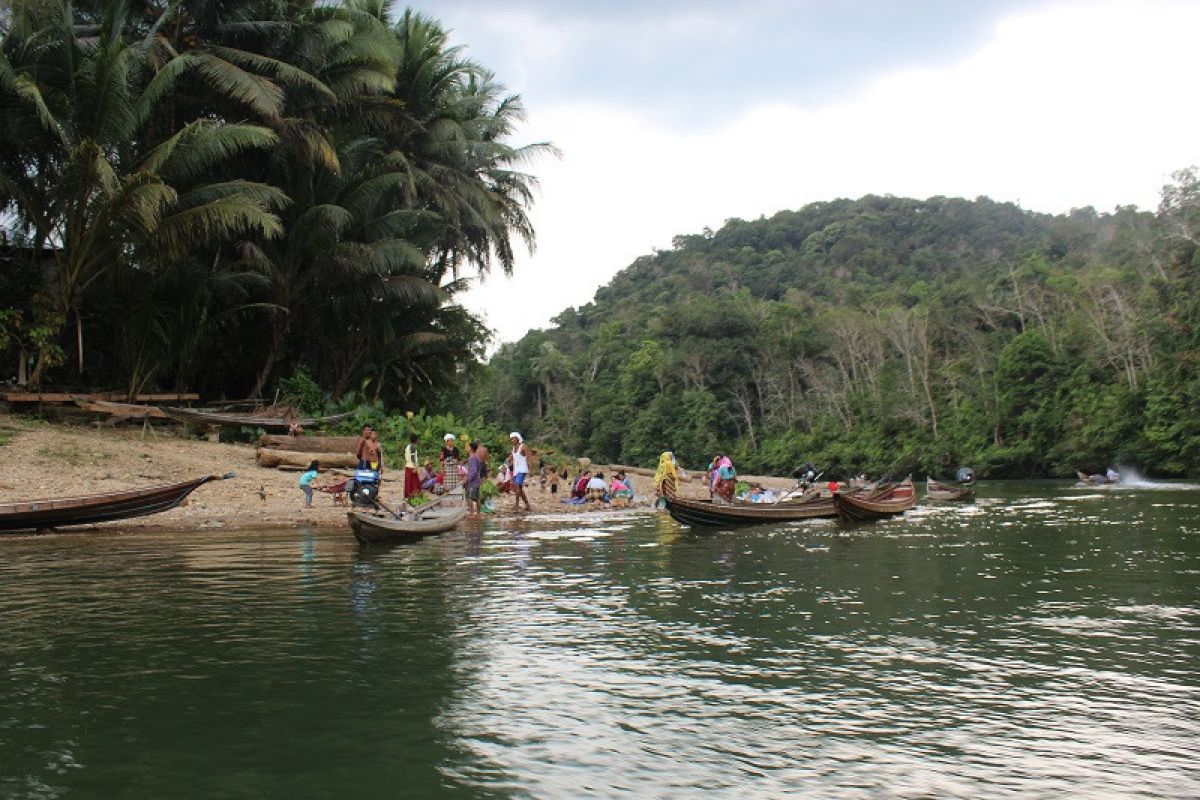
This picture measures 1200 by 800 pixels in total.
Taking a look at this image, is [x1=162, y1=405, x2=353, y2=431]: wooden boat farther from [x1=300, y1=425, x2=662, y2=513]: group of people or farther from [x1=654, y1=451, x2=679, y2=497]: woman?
[x1=654, y1=451, x2=679, y2=497]: woman

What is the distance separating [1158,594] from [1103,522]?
1078 centimetres

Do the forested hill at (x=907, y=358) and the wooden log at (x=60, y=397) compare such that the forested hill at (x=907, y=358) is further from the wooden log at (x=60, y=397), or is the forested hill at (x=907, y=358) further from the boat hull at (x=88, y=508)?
the boat hull at (x=88, y=508)

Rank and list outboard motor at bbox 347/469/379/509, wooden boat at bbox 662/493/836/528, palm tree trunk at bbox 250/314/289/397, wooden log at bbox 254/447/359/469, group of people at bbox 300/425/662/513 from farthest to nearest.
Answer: palm tree trunk at bbox 250/314/289/397 < wooden log at bbox 254/447/359/469 < wooden boat at bbox 662/493/836/528 < group of people at bbox 300/425/662/513 < outboard motor at bbox 347/469/379/509

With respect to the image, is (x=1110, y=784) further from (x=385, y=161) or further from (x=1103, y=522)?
(x=385, y=161)

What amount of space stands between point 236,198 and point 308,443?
5878mm

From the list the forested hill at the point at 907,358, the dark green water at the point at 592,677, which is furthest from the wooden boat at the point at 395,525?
the forested hill at the point at 907,358

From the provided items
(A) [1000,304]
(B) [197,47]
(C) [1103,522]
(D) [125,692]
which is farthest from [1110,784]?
(A) [1000,304]

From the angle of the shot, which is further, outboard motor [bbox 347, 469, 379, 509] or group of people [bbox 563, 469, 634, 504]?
group of people [bbox 563, 469, 634, 504]

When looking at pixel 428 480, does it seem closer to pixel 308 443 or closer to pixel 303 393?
pixel 308 443

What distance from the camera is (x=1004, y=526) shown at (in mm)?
19781

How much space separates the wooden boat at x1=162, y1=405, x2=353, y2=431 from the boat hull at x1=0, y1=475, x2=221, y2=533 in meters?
6.27

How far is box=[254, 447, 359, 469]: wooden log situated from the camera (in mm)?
21750

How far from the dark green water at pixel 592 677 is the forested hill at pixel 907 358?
90.2 ft

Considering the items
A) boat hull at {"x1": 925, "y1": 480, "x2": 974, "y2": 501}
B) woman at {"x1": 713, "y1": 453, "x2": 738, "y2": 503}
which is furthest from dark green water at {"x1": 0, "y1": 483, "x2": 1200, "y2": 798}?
boat hull at {"x1": 925, "y1": 480, "x2": 974, "y2": 501}
